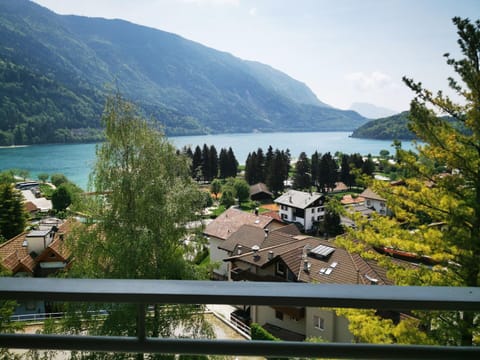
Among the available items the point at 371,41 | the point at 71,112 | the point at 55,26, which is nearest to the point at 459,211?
the point at 371,41

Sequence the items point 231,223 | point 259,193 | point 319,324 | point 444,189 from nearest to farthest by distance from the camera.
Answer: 1. point 319,324
2. point 444,189
3. point 231,223
4. point 259,193

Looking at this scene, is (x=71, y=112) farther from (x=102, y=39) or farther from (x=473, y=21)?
(x=102, y=39)

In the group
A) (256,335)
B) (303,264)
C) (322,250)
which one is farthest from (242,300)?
(322,250)

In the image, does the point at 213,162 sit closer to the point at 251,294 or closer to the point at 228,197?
the point at 228,197

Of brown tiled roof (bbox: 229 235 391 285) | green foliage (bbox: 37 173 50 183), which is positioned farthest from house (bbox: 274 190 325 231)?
green foliage (bbox: 37 173 50 183)

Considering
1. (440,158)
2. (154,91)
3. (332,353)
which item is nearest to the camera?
(332,353)
